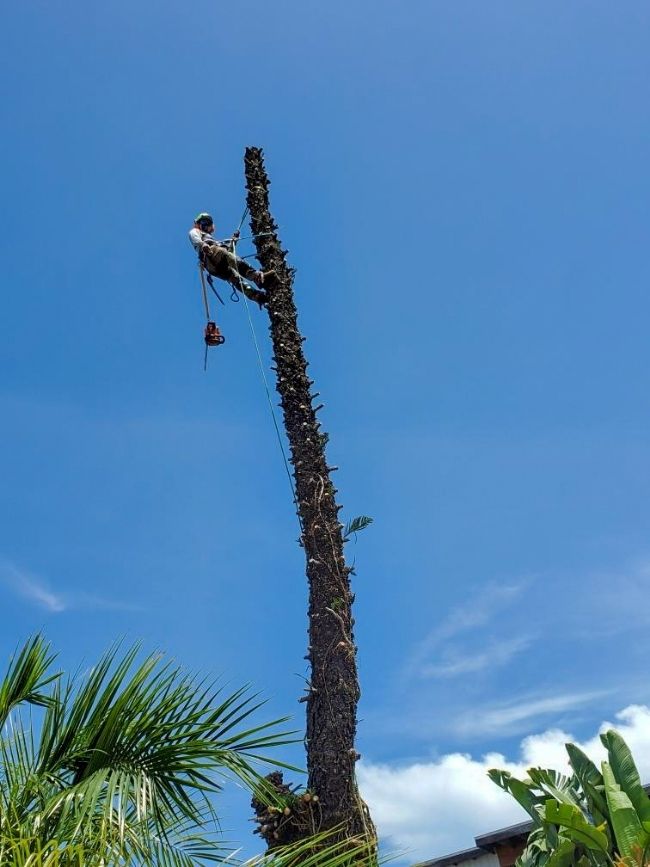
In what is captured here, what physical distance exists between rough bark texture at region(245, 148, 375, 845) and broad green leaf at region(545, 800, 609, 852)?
5160 millimetres

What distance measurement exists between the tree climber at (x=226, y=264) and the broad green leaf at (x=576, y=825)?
745 cm

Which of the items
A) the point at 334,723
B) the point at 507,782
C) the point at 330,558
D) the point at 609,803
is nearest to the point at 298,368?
the point at 330,558

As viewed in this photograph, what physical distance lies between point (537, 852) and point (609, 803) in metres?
1.89

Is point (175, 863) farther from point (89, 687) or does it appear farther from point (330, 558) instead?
point (330, 558)

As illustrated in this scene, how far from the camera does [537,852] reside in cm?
1216

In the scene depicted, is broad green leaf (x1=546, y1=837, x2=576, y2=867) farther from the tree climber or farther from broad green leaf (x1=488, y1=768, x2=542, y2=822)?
the tree climber

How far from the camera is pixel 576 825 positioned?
33.3ft

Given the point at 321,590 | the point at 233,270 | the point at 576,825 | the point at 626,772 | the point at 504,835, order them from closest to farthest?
the point at 321,590, the point at 233,270, the point at 576,825, the point at 626,772, the point at 504,835

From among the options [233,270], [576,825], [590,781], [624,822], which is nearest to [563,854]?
[624,822]

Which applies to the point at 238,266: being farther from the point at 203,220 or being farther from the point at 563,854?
the point at 563,854

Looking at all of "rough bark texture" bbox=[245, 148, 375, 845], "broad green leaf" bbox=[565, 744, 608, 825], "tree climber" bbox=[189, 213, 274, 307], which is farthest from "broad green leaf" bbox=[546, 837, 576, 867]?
"tree climber" bbox=[189, 213, 274, 307]

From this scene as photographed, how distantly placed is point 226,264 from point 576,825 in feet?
27.6

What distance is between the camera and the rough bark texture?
615cm

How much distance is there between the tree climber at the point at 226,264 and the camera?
8.82 m
